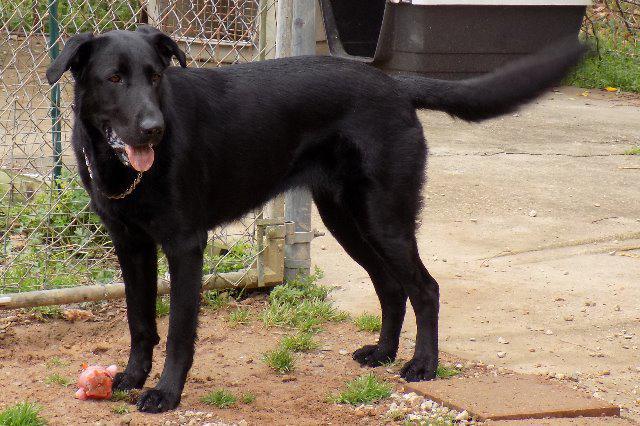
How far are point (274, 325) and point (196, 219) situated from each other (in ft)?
3.54

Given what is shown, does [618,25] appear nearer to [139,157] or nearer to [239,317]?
[239,317]

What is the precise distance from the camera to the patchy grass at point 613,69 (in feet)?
33.6

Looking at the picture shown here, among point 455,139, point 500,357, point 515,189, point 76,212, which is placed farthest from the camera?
point 455,139

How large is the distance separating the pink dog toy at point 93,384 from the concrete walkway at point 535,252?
57.0 inches

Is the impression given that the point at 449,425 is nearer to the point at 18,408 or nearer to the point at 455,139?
the point at 18,408

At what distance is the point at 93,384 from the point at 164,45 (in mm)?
1257

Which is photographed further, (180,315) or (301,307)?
(301,307)

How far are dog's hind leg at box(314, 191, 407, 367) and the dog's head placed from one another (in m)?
1.01

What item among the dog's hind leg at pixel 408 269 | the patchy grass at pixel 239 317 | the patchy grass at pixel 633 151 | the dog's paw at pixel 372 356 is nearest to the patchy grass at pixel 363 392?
the dog's hind leg at pixel 408 269

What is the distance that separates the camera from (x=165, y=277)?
462 centimetres

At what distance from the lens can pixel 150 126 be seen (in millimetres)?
3137

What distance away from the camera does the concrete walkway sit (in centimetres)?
413

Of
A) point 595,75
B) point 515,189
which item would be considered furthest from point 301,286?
point 595,75

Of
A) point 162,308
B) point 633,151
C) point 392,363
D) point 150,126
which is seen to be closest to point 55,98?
point 162,308
